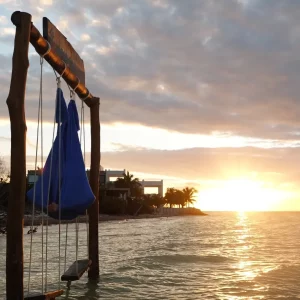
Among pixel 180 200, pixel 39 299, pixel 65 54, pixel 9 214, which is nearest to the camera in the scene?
pixel 9 214

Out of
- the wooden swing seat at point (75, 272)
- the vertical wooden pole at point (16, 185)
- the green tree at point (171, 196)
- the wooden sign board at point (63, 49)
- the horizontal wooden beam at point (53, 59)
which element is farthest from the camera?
the green tree at point (171, 196)

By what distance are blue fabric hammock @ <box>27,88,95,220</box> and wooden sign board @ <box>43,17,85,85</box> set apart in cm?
85

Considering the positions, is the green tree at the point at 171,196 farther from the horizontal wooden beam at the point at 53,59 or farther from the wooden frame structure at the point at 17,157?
the wooden frame structure at the point at 17,157

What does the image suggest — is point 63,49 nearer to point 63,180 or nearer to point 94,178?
point 63,180

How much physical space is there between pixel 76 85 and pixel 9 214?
14.2 feet

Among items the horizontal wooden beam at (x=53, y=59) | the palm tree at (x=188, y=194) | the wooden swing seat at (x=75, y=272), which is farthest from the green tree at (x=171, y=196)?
the horizontal wooden beam at (x=53, y=59)

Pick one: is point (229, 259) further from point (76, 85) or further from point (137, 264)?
point (76, 85)

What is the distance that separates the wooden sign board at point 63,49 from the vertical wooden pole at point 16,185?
169cm

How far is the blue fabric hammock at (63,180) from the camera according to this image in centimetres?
866

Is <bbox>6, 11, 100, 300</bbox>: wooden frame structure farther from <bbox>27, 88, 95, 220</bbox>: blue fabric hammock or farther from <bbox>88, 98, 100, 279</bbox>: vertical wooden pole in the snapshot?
<bbox>88, 98, 100, 279</bbox>: vertical wooden pole

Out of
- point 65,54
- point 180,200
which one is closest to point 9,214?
point 65,54

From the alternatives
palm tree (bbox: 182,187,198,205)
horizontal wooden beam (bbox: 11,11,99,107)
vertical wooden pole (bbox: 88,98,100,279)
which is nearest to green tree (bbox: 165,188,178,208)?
palm tree (bbox: 182,187,198,205)

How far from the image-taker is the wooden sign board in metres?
8.59

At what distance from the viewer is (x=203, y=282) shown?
14.5m
